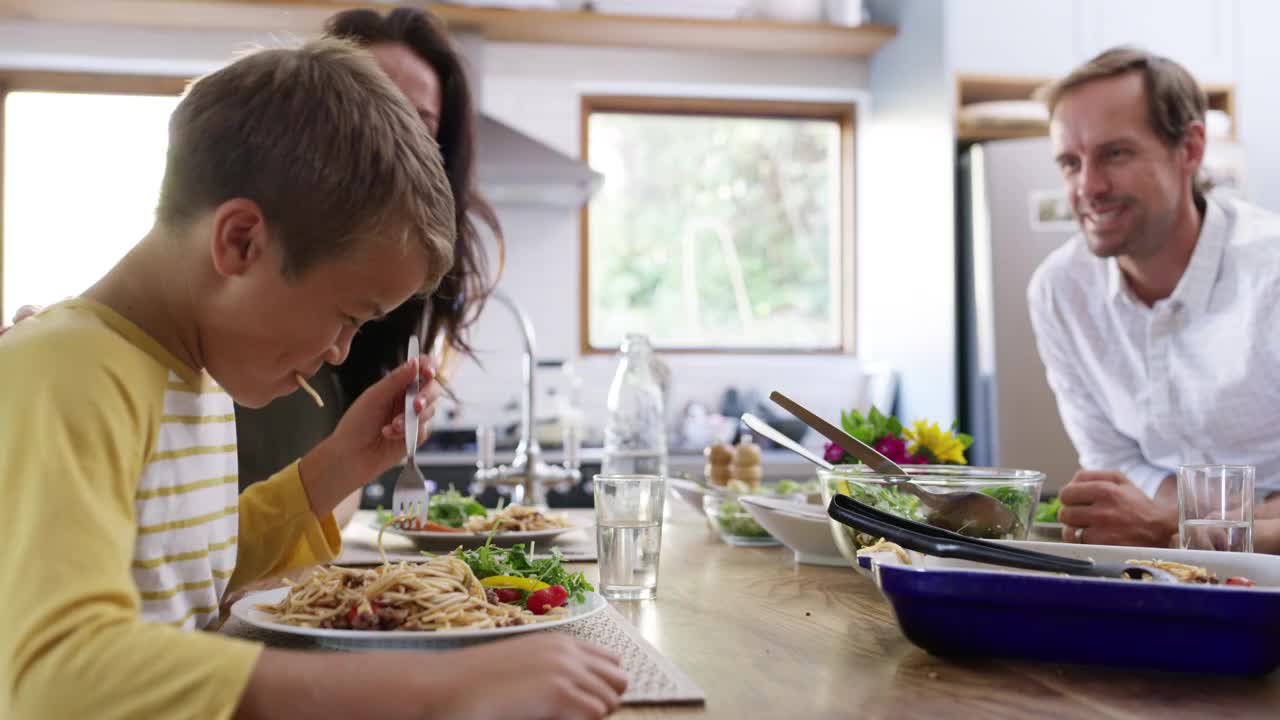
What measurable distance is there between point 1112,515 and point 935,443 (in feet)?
0.87

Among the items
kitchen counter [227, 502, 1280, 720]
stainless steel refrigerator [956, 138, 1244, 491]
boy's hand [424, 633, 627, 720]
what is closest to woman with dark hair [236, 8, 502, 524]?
kitchen counter [227, 502, 1280, 720]

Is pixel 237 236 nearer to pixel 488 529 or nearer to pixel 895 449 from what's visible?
pixel 488 529

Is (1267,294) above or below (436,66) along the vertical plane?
below

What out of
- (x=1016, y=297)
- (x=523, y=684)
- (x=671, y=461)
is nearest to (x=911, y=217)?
(x=1016, y=297)

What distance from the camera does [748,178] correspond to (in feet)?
16.0

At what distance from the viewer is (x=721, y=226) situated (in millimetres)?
4855

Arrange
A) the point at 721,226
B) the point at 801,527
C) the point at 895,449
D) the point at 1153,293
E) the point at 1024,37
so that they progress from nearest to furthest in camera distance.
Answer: the point at 801,527
the point at 895,449
the point at 1153,293
the point at 1024,37
the point at 721,226

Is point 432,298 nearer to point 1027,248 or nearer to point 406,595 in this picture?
point 406,595

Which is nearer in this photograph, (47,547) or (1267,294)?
(47,547)

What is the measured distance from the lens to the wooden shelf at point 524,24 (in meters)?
4.06

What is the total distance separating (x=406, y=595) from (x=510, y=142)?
3132 millimetres

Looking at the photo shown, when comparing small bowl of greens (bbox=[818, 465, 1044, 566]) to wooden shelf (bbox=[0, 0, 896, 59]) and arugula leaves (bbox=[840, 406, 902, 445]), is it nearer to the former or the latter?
arugula leaves (bbox=[840, 406, 902, 445])

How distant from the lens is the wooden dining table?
0.73m

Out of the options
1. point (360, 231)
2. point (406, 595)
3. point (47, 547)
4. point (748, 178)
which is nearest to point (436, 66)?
point (360, 231)
